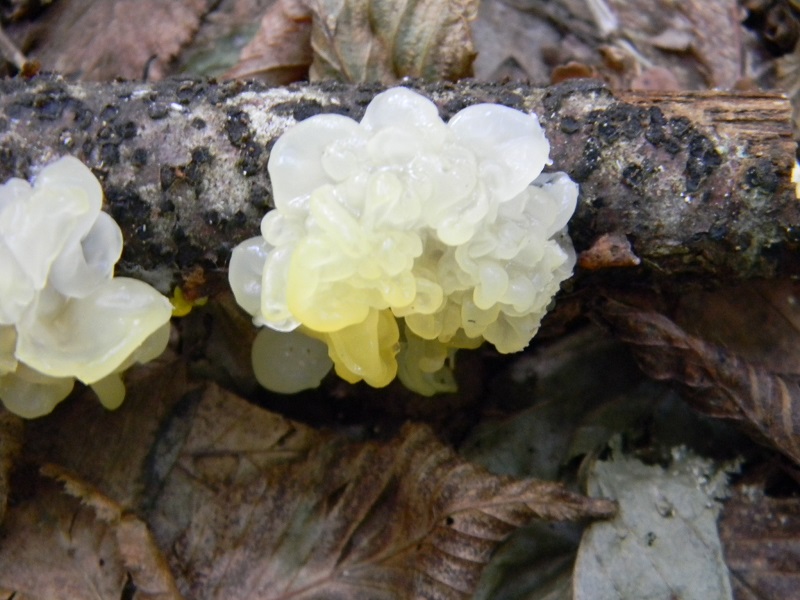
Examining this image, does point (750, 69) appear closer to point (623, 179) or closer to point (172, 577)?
point (623, 179)

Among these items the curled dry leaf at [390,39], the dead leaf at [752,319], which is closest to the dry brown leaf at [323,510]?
the dead leaf at [752,319]

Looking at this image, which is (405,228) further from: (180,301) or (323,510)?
(323,510)

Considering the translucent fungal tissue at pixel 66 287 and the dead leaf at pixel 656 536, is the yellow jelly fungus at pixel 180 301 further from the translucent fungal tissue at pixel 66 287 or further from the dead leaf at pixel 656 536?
the dead leaf at pixel 656 536

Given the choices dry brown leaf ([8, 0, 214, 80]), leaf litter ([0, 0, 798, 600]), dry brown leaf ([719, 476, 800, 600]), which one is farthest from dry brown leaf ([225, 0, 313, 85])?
dry brown leaf ([719, 476, 800, 600])

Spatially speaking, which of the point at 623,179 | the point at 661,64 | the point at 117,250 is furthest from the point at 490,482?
the point at 661,64

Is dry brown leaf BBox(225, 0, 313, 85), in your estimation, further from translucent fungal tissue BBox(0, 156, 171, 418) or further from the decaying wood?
translucent fungal tissue BBox(0, 156, 171, 418)
